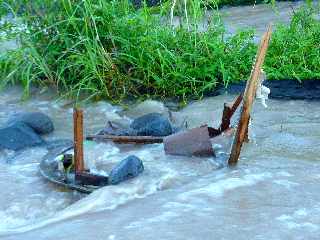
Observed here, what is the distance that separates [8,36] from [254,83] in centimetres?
289

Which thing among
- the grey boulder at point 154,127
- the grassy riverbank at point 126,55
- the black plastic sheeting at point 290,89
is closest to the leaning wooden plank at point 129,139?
the grey boulder at point 154,127

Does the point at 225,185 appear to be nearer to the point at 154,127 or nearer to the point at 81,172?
the point at 81,172

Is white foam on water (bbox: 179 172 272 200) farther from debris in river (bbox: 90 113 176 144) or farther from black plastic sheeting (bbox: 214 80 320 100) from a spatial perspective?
black plastic sheeting (bbox: 214 80 320 100)

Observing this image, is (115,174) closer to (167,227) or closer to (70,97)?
(167,227)

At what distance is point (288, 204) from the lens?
11.2 feet

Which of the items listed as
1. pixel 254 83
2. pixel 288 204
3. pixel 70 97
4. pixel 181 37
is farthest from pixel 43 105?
pixel 288 204

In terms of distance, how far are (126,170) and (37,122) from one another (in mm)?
1346

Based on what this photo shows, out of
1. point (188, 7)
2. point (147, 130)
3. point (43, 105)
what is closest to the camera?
point (147, 130)

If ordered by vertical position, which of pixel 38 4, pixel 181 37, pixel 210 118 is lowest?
pixel 210 118

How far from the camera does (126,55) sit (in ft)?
18.9

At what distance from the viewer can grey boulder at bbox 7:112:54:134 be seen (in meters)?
4.97

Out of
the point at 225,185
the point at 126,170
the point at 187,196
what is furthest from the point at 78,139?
the point at 225,185

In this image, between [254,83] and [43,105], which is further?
[43,105]

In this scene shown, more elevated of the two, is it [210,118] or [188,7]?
[188,7]
